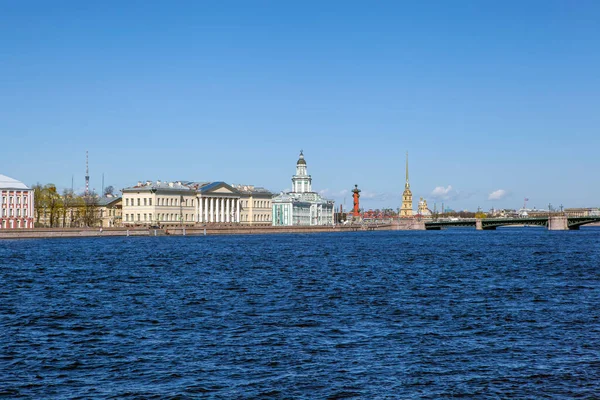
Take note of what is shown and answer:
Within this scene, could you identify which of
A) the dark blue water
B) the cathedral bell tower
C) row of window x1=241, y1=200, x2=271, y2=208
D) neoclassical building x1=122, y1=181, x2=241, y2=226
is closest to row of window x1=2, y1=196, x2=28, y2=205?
neoclassical building x1=122, y1=181, x2=241, y2=226

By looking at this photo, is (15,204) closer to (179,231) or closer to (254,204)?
(179,231)

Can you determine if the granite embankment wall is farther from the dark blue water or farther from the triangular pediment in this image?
the dark blue water

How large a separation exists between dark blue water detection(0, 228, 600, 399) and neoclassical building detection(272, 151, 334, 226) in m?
127

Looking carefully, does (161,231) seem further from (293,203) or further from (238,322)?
(238,322)

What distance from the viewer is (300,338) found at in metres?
16.7

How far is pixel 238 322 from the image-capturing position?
19.0 meters

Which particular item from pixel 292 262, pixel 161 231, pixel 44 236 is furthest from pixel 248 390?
pixel 161 231

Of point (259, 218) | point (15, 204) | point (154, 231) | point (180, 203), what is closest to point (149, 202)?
point (180, 203)

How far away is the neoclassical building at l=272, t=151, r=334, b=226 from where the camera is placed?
159 metres

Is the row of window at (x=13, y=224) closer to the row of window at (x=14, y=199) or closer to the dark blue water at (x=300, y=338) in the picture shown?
the row of window at (x=14, y=199)

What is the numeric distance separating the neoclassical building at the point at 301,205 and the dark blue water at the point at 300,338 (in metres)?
127

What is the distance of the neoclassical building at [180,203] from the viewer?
5000 inches

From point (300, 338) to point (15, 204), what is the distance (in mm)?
81969

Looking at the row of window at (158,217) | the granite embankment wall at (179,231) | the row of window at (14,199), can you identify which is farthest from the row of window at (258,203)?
the row of window at (14,199)
